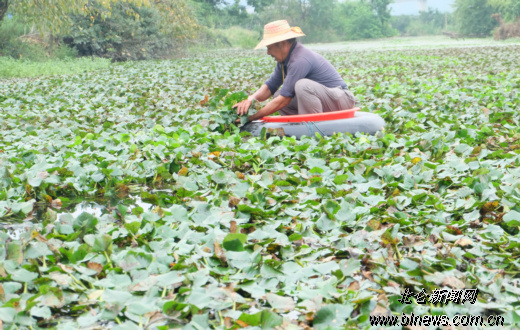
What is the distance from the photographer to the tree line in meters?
12.6

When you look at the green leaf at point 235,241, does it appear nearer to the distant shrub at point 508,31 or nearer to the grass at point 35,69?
the grass at point 35,69

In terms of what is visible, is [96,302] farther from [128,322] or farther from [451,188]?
[451,188]

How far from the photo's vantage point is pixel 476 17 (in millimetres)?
34312

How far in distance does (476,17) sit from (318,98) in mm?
34480

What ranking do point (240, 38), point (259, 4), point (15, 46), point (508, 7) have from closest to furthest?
point (15, 46) < point (508, 7) < point (240, 38) < point (259, 4)

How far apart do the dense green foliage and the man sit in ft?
1.16

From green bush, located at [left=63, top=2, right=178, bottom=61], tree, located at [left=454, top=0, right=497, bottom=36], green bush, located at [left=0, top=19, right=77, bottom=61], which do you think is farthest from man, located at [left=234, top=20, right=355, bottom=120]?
tree, located at [left=454, top=0, right=497, bottom=36]

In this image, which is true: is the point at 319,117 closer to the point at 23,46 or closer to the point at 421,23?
the point at 23,46

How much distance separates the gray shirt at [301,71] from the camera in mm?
4039

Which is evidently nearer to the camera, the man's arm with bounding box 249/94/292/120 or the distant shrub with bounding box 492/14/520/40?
the man's arm with bounding box 249/94/292/120

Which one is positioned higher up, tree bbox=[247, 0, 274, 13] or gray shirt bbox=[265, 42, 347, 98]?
tree bbox=[247, 0, 274, 13]

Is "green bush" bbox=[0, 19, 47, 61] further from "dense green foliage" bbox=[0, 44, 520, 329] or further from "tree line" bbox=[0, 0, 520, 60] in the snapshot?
"dense green foliage" bbox=[0, 44, 520, 329]

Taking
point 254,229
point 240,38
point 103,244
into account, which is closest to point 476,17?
point 240,38

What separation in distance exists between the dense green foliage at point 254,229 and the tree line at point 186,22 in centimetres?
727
